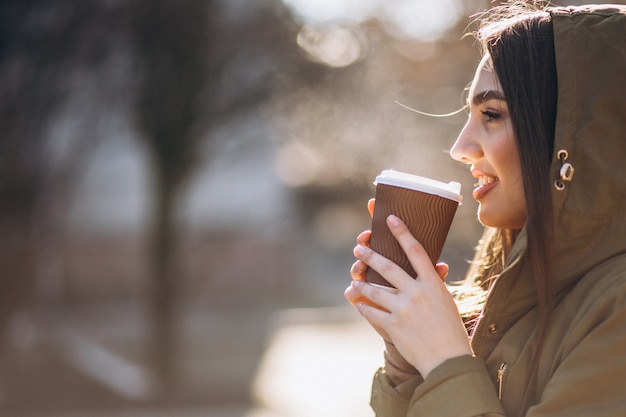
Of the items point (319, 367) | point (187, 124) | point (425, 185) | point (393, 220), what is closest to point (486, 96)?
point (425, 185)

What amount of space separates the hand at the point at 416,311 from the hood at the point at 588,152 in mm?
177

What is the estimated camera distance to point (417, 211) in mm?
1689

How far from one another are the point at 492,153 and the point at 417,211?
213 mm

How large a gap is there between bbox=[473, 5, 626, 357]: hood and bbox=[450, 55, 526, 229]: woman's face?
110 mm

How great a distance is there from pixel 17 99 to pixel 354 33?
312 cm

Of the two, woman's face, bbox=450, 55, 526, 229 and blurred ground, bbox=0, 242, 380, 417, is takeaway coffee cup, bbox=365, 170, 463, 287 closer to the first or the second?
woman's face, bbox=450, 55, 526, 229

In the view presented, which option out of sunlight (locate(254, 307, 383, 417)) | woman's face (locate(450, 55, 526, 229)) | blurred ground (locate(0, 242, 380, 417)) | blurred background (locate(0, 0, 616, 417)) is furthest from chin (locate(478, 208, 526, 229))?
blurred ground (locate(0, 242, 380, 417))

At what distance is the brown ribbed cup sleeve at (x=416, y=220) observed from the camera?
5.53 feet

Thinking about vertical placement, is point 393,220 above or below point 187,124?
below

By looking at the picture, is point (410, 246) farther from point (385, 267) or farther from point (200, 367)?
point (200, 367)

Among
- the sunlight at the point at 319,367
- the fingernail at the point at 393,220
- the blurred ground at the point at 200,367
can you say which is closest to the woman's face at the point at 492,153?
the fingernail at the point at 393,220

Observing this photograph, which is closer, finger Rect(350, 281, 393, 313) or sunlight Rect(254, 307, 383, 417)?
finger Rect(350, 281, 393, 313)

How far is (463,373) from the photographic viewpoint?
4.98 feet

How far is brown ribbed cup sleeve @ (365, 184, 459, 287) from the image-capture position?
5.53 feet
